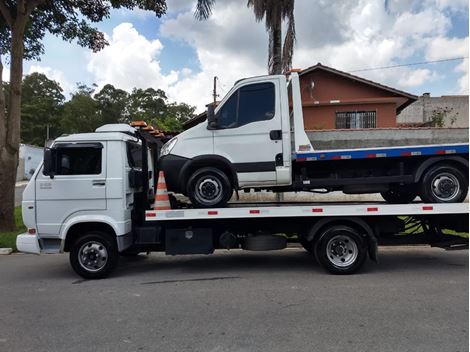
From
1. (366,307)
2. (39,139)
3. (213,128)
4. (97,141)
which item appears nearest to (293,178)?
(213,128)

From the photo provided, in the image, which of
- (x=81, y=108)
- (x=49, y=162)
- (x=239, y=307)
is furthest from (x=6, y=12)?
(x=81, y=108)

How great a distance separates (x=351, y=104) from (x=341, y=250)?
13824mm

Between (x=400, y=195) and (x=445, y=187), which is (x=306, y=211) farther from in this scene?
(x=445, y=187)

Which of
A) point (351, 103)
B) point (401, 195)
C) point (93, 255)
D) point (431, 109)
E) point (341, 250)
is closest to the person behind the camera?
point (93, 255)

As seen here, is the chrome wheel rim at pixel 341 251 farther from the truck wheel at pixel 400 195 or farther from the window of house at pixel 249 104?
the window of house at pixel 249 104

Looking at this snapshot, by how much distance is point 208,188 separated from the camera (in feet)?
22.6

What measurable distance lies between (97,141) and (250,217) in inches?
106

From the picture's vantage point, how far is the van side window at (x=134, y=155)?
274 inches

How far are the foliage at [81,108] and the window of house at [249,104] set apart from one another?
48.0 metres

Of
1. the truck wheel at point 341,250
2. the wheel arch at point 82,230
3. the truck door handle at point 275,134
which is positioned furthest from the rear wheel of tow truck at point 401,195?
the wheel arch at point 82,230

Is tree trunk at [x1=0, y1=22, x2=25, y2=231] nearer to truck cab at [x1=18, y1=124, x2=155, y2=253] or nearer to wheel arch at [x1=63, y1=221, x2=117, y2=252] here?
truck cab at [x1=18, y1=124, x2=155, y2=253]

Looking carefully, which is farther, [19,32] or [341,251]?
[19,32]

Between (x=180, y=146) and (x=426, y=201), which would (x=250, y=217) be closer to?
(x=180, y=146)

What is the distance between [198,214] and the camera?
666cm
